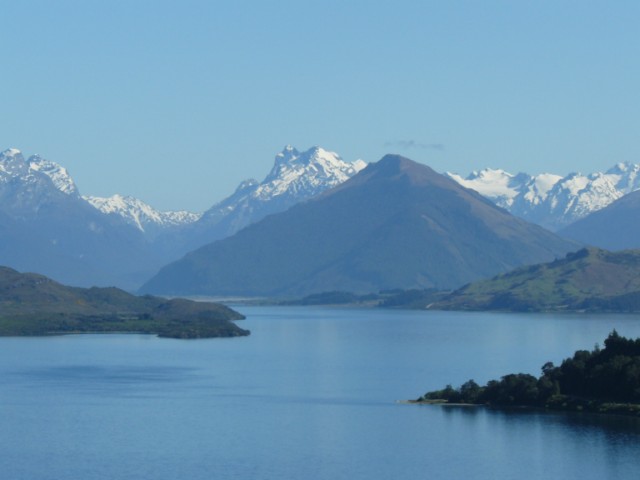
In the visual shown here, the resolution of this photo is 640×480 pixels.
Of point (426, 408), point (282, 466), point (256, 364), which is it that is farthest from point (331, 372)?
point (282, 466)

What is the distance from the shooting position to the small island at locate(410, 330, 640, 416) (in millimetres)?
128000

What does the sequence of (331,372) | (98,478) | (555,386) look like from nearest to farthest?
1. (98,478)
2. (555,386)
3. (331,372)

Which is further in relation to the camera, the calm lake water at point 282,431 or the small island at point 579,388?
the small island at point 579,388

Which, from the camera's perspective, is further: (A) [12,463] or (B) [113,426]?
(B) [113,426]

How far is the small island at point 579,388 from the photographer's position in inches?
5039

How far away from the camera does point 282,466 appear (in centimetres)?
10350

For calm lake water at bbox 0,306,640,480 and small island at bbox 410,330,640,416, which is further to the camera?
small island at bbox 410,330,640,416

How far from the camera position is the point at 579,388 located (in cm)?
13288

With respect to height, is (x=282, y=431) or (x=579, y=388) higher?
(x=579, y=388)

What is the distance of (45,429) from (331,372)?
5889cm

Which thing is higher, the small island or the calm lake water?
the small island

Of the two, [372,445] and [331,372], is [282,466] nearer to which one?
[372,445]

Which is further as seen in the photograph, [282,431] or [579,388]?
[579,388]

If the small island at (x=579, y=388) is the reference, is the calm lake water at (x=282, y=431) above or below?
below
